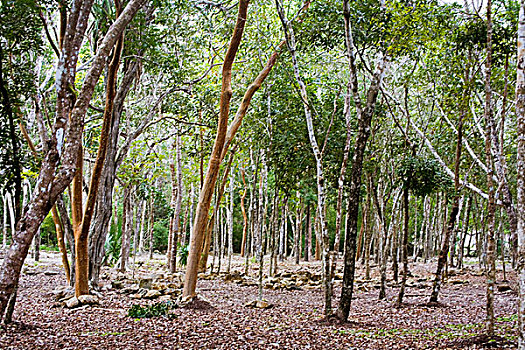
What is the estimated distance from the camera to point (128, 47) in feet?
28.7

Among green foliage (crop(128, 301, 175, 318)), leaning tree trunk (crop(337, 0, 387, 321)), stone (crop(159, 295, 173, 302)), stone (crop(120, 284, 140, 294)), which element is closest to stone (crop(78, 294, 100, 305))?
green foliage (crop(128, 301, 175, 318))

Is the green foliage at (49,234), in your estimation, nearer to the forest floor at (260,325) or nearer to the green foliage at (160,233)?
the green foliage at (160,233)

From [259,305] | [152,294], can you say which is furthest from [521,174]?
[152,294]

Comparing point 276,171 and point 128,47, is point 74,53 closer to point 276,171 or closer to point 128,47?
point 128,47

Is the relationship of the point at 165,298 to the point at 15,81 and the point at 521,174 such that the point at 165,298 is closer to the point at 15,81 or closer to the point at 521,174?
the point at 15,81

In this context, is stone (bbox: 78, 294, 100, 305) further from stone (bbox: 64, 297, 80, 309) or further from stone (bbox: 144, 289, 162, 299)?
stone (bbox: 144, 289, 162, 299)

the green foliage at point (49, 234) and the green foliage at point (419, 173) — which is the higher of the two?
the green foliage at point (419, 173)

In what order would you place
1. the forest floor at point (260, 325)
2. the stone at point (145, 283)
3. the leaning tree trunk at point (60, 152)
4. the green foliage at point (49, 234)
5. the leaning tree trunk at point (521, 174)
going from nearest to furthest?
the leaning tree trunk at point (521, 174), the leaning tree trunk at point (60, 152), the forest floor at point (260, 325), the stone at point (145, 283), the green foliage at point (49, 234)

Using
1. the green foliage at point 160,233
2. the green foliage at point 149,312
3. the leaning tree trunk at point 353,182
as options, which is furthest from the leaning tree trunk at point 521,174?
the green foliage at point 160,233

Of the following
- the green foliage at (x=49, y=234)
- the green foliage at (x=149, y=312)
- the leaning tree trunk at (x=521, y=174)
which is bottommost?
the green foliage at (x=49, y=234)

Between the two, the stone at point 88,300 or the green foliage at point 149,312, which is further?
the stone at point 88,300

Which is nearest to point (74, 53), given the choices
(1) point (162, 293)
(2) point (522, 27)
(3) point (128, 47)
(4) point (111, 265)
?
(3) point (128, 47)

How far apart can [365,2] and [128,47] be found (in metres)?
4.80

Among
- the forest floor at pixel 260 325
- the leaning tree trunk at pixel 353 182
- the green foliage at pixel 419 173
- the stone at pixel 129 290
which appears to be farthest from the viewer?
the stone at pixel 129 290
